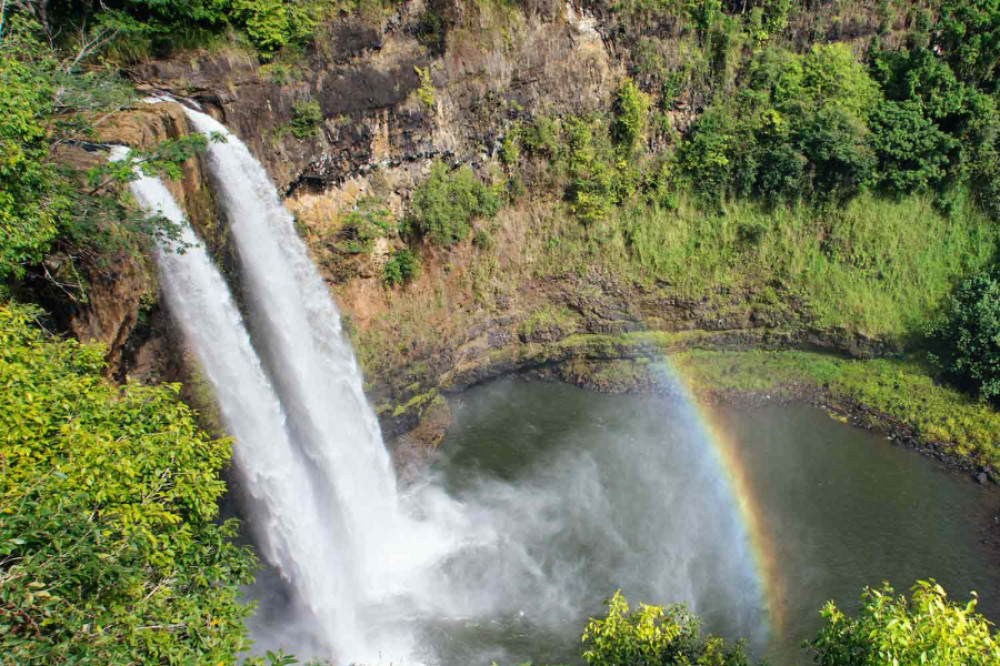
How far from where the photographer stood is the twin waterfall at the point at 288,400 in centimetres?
1327

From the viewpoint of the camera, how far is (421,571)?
16.3 meters

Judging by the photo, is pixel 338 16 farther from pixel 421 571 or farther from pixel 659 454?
pixel 659 454

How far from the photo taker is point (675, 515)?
18.5 m

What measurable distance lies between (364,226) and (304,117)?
3.38 metres

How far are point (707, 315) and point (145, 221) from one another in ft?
63.1

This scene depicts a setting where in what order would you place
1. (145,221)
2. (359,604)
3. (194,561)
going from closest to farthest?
(194,561) < (145,221) < (359,604)

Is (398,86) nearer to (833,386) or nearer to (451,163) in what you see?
(451,163)

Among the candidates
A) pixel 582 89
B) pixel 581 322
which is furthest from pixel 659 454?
pixel 582 89

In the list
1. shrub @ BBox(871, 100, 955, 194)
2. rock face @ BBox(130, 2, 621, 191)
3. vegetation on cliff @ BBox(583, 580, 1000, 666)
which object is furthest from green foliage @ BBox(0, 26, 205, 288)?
shrub @ BBox(871, 100, 955, 194)

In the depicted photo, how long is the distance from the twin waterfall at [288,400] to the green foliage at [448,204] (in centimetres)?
429

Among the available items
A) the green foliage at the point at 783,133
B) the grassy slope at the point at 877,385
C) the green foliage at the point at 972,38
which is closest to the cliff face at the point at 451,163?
the grassy slope at the point at 877,385

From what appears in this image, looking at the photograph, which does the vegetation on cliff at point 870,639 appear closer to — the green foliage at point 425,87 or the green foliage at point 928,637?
the green foliage at point 928,637

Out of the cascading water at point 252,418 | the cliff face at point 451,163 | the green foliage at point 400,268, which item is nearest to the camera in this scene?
the cascading water at point 252,418

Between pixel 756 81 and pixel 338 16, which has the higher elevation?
pixel 338 16
